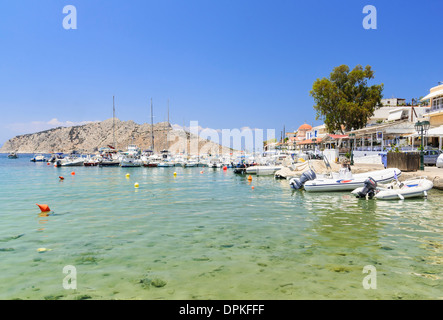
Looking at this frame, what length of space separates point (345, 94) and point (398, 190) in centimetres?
3810

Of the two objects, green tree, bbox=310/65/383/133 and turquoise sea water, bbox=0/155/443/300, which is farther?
green tree, bbox=310/65/383/133

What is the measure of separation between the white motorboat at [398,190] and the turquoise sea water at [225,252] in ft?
5.13

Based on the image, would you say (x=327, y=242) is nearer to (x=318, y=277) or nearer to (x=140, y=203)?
(x=318, y=277)

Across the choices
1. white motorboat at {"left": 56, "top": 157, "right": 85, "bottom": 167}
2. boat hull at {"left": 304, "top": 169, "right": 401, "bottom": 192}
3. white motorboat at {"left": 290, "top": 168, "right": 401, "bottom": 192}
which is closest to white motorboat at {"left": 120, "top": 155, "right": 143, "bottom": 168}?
white motorboat at {"left": 56, "top": 157, "right": 85, "bottom": 167}

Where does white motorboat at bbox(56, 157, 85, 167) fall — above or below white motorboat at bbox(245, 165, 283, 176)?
above

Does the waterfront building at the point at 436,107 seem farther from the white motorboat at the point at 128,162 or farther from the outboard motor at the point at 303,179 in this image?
the white motorboat at the point at 128,162

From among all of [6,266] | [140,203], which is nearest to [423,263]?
[6,266]

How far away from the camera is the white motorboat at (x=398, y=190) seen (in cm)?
1644

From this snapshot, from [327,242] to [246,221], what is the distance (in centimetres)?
382

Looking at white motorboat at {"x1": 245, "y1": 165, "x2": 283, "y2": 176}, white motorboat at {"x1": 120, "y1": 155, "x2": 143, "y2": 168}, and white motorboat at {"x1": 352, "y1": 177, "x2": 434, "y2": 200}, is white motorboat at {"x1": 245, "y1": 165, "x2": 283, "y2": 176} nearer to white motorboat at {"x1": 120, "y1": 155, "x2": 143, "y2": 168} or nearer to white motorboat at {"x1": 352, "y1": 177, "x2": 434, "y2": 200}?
white motorboat at {"x1": 352, "y1": 177, "x2": 434, "y2": 200}

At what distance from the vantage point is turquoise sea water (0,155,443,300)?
583 cm

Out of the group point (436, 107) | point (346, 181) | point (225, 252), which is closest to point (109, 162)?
point (346, 181)

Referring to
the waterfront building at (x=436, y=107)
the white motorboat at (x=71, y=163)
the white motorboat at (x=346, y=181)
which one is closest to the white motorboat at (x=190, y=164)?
the white motorboat at (x=71, y=163)

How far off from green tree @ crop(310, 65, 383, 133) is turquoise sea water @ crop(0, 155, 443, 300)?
38.2 m
